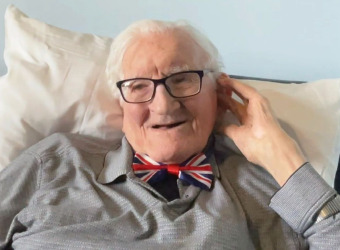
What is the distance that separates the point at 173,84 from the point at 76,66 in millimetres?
347

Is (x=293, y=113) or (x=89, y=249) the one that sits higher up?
(x=293, y=113)

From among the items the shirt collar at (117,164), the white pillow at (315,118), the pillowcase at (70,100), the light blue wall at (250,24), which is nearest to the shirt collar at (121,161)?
the shirt collar at (117,164)

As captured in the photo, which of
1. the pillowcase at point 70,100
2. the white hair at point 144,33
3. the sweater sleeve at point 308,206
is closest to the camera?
the sweater sleeve at point 308,206

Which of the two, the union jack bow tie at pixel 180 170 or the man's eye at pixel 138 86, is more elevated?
the man's eye at pixel 138 86

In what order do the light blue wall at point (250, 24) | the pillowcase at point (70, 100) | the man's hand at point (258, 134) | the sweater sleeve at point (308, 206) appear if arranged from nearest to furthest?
the sweater sleeve at point (308, 206), the man's hand at point (258, 134), the pillowcase at point (70, 100), the light blue wall at point (250, 24)

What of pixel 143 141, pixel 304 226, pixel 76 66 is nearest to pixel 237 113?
pixel 143 141

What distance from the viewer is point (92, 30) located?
6.10 ft

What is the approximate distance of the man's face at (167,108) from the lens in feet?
4.22

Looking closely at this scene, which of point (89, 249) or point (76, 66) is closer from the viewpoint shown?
point (89, 249)

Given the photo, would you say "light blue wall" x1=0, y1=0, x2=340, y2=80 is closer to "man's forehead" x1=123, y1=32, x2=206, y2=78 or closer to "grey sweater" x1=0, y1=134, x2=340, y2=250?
"man's forehead" x1=123, y1=32, x2=206, y2=78

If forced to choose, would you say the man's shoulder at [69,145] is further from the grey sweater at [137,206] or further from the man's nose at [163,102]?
the man's nose at [163,102]

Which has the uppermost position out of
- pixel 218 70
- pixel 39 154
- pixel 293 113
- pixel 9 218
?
pixel 218 70

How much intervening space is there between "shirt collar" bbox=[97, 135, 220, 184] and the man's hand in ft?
0.24

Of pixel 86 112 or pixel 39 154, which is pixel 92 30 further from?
pixel 39 154
